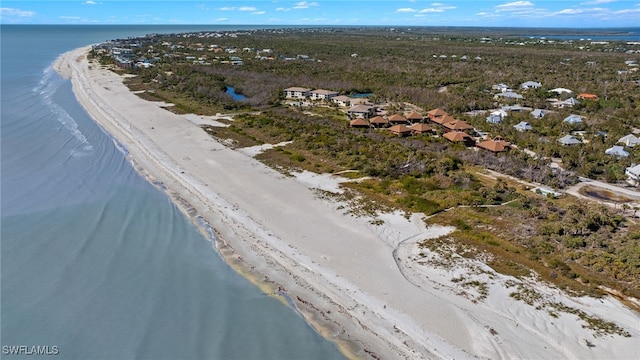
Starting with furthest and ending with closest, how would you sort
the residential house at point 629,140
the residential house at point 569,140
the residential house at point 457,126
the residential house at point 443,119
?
1. the residential house at point 443,119
2. the residential house at point 457,126
3. the residential house at point 569,140
4. the residential house at point 629,140

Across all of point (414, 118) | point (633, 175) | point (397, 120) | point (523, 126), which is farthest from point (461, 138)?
point (633, 175)

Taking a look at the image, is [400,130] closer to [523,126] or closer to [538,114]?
[523,126]

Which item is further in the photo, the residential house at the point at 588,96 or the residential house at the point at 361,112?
the residential house at the point at 588,96

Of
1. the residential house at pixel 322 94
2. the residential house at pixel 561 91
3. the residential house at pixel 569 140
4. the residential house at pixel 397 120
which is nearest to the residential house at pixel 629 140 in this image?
the residential house at pixel 569 140

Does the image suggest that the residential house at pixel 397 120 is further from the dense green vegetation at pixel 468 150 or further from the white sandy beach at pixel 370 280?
the white sandy beach at pixel 370 280

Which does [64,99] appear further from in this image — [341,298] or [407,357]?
[407,357]
